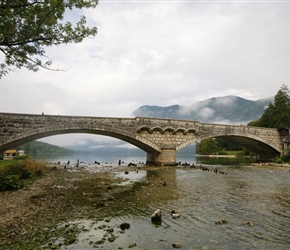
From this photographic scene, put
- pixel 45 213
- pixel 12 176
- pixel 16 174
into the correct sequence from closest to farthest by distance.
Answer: pixel 45 213
pixel 12 176
pixel 16 174

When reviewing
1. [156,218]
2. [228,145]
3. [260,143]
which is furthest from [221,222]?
[228,145]

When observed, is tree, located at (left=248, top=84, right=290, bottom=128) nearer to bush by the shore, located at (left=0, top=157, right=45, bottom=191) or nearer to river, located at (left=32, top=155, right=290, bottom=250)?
river, located at (left=32, top=155, right=290, bottom=250)

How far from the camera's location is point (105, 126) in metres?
30.9

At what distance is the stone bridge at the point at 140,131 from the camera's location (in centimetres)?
2702

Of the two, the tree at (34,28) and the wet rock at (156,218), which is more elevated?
the tree at (34,28)

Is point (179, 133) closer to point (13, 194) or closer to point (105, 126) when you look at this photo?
point (105, 126)

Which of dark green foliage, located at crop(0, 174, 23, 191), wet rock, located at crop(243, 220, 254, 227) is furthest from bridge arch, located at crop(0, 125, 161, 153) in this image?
wet rock, located at crop(243, 220, 254, 227)

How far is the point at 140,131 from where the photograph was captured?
3328cm

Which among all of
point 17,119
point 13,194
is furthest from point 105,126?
point 13,194

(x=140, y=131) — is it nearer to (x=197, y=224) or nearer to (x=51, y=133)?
(x=51, y=133)

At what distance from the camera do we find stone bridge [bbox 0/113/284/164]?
27022mm

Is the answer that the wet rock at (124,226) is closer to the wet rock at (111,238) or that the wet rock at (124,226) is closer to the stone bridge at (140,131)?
the wet rock at (111,238)

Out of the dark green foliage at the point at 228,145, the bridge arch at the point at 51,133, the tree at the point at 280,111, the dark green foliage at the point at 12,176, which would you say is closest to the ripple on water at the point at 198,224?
the dark green foliage at the point at 12,176

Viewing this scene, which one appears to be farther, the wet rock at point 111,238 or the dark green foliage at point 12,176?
the dark green foliage at point 12,176
